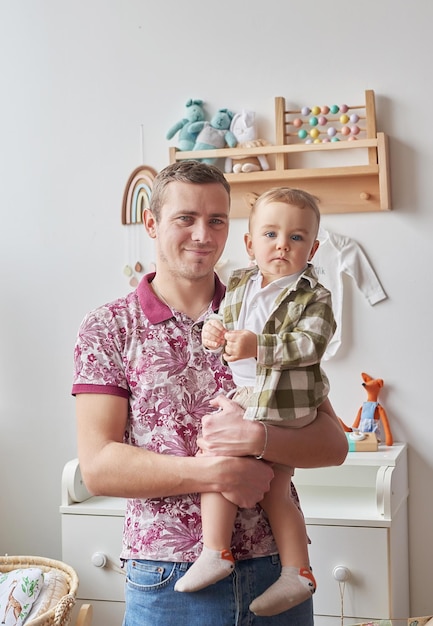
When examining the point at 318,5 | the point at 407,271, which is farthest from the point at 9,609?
the point at 318,5

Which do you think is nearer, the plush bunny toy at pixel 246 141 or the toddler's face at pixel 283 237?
the toddler's face at pixel 283 237

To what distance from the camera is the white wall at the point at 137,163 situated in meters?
2.83

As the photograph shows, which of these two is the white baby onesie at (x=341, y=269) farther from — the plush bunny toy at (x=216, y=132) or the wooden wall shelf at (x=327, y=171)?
the plush bunny toy at (x=216, y=132)

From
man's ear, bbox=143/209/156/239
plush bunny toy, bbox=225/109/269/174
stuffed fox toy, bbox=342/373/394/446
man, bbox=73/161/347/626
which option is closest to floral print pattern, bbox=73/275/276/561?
man, bbox=73/161/347/626

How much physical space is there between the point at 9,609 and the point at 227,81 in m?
1.81

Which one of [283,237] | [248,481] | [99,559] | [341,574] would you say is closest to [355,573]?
[341,574]

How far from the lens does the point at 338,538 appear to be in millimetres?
2389

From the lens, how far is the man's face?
59.7 inches

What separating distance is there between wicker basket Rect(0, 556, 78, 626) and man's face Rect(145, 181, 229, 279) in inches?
43.1

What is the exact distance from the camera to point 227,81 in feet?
9.82

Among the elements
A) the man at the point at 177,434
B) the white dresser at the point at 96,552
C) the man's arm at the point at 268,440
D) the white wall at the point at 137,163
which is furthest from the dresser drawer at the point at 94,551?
the man's arm at the point at 268,440

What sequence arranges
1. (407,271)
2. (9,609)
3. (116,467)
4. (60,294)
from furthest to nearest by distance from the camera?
(60,294), (407,271), (9,609), (116,467)

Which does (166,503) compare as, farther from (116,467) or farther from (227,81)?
(227,81)

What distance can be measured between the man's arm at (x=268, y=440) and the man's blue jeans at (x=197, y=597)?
191 mm
